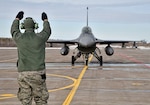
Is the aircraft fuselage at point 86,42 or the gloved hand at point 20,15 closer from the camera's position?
the gloved hand at point 20,15

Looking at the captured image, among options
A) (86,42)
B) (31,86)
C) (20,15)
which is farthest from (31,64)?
(86,42)

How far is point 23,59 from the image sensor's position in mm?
6270

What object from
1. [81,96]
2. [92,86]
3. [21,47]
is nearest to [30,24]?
[21,47]

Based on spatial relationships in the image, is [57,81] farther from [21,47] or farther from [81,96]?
[21,47]

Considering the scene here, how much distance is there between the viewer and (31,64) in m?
6.22

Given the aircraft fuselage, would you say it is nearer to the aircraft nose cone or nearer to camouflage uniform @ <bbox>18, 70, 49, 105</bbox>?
the aircraft nose cone

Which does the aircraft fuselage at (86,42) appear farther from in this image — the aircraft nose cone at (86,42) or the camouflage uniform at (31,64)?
the camouflage uniform at (31,64)

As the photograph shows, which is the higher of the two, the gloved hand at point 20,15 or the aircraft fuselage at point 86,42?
the gloved hand at point 20,15

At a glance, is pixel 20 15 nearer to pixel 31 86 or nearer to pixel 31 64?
pixel 31 64

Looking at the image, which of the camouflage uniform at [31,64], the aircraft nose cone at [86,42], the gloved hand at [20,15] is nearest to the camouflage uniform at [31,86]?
the camouflage uniform at [31,64]

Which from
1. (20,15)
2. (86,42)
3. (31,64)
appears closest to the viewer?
(31,64)

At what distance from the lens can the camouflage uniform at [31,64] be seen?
20.4 ft

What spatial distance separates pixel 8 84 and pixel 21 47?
9.47 meters

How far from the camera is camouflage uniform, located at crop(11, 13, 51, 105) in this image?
6211 mm
